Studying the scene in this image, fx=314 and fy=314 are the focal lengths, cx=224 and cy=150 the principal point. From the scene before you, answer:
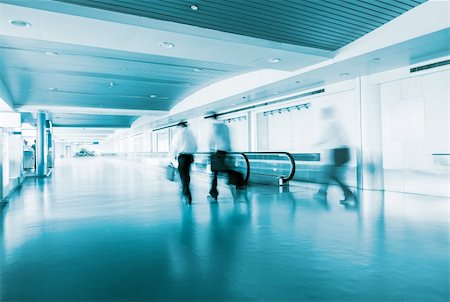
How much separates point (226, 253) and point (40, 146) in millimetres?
12643

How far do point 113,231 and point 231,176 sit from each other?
4.21m

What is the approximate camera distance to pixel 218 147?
579cm

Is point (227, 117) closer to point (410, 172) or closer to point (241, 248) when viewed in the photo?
point (410, 172)

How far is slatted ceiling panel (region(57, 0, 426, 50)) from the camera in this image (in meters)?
4.48

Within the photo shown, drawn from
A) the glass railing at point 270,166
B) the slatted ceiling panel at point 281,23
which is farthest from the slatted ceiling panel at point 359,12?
the glass railing at point 270,166

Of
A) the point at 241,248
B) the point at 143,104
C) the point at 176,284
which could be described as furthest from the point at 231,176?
the point at 143,104

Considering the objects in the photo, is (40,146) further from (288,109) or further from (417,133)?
(417,133)

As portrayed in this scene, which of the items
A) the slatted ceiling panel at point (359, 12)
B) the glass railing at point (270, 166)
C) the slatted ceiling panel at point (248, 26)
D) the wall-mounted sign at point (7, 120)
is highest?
the slatted ceiling panel at point (359, 12)

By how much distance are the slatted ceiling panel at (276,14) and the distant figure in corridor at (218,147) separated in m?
1.69

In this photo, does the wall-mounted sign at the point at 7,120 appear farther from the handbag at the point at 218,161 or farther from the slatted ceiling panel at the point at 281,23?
the slatted ceiling panel at the point at 281,23

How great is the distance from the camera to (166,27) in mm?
4992

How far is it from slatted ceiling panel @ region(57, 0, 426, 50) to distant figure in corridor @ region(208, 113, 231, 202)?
1.69 m

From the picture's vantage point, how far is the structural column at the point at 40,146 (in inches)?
480

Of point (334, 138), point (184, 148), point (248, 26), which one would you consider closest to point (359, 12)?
point (248, 26)
